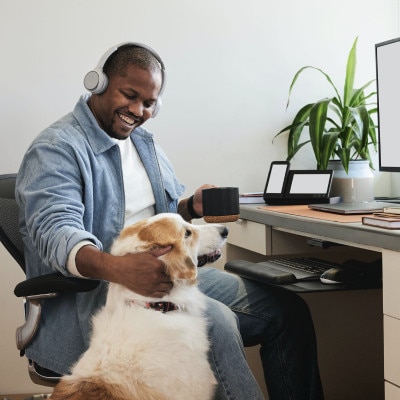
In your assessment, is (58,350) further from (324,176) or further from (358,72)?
(358,72)

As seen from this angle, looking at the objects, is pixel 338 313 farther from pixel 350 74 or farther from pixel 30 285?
pixel 30 285

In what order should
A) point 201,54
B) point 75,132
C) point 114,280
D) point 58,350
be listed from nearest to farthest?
1. point 114,280
2. point 58,350
3. point 75,132
4. point 201,54

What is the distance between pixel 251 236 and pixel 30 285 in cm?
91

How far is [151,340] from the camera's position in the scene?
59.6 inches

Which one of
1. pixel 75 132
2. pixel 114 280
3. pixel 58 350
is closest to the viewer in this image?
pixel 114 280

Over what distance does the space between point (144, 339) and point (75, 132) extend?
0.63 metres

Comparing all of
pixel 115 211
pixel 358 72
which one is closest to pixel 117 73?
pixel 115 211

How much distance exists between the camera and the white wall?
2.63 m

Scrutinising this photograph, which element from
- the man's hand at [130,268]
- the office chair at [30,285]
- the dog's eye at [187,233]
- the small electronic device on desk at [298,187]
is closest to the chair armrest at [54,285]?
the office chair at [30,285]

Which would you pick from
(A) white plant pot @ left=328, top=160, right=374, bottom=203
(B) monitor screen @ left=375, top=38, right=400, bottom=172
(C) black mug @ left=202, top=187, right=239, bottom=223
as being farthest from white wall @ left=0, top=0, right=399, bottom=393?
(C) black mug @ left=202, top=187, right=239, bottom=223

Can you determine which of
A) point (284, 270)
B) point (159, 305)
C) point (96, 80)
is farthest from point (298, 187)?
point (159, 305)

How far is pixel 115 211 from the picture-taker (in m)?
1.85

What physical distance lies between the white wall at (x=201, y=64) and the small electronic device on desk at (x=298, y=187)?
1.07 feet

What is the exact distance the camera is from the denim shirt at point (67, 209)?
5.23 ft
